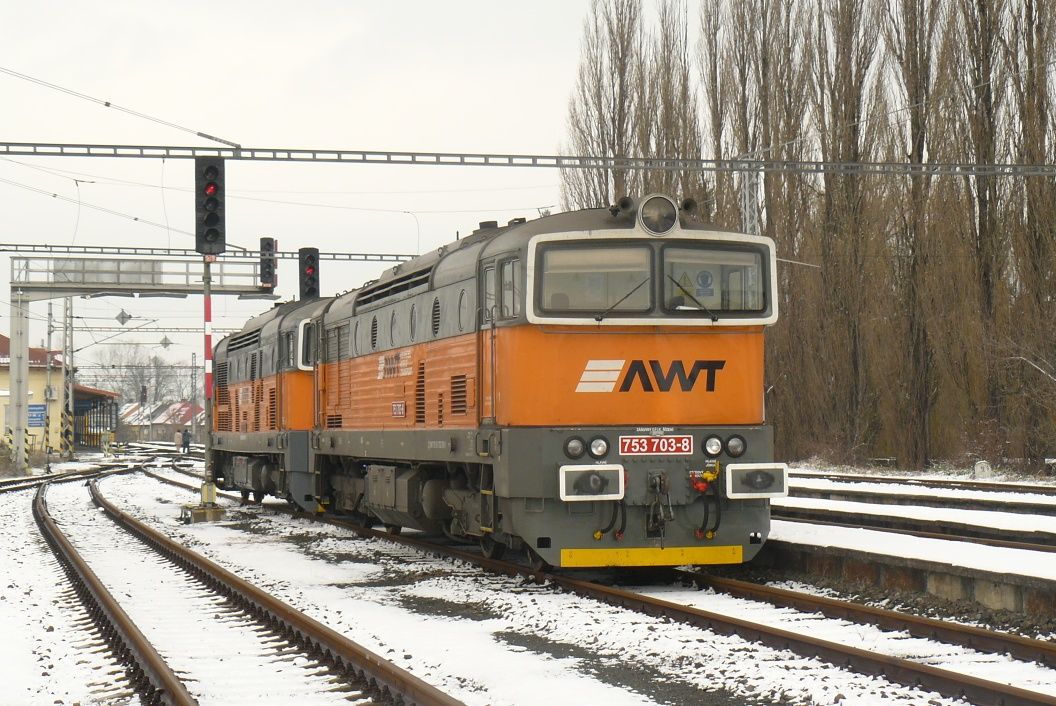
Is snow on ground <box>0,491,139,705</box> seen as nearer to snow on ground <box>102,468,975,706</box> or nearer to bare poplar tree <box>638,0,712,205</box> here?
snow on ground <box>102,468,975,706</box>

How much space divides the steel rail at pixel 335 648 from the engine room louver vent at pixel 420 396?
272cm

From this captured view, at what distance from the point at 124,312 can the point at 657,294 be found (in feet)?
185

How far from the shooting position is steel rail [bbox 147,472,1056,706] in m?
6.70

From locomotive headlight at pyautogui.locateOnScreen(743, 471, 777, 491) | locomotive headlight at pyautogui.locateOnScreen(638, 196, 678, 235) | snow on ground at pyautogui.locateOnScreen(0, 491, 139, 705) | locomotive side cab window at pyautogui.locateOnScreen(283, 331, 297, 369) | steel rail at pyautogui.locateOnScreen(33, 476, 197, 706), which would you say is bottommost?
snow on ground at pyautogui.locateOnScreen(0, 491, 139, 705)

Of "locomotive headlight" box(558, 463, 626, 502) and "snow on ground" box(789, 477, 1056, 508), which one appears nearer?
"locomotive headlight" box(558, 463, 626, 502)

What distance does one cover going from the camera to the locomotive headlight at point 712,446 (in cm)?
1169

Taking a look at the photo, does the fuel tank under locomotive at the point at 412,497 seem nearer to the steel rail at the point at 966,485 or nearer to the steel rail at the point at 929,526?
the steel rail at the point at 929,526

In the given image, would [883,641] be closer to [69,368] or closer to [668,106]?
[668,106]

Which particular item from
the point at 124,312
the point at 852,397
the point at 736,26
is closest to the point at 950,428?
the point at 852,397

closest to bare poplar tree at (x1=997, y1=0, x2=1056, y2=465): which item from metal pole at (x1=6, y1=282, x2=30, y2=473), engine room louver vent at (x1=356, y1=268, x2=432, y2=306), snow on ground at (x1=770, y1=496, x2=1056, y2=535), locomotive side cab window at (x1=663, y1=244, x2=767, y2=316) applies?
snow on ground at (x1=770, y1=496, x2=1056, y2=535)

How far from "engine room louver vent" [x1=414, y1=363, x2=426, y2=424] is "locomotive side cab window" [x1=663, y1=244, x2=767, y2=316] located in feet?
11.5

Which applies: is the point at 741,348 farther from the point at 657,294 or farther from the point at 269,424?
the point at 269,424

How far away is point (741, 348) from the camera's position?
1212 cm

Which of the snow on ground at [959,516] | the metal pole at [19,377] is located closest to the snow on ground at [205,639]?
the snow on ground at [959,516]
